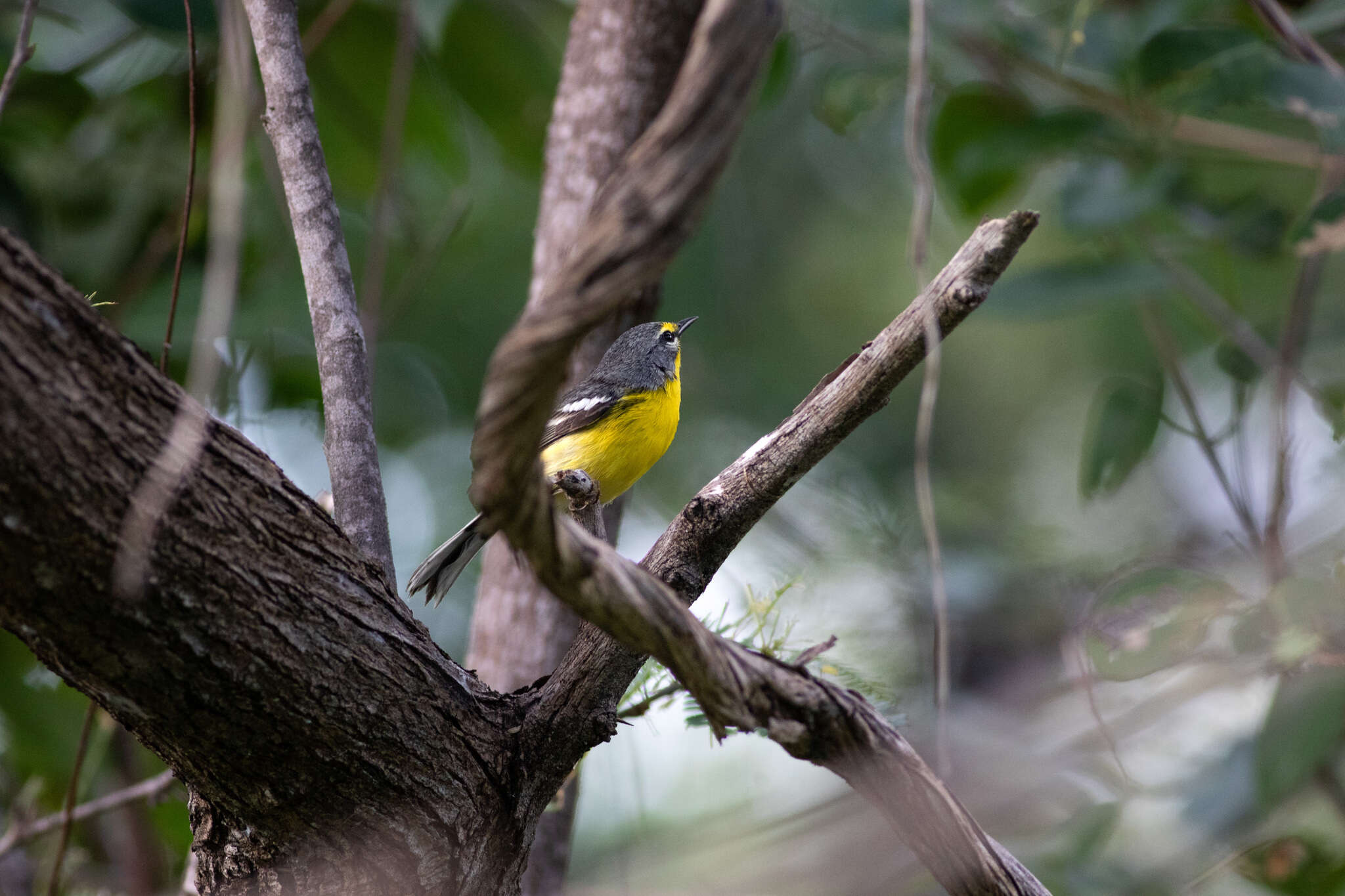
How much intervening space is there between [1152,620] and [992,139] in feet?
5.72

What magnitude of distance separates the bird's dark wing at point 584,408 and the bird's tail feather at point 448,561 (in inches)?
34.6

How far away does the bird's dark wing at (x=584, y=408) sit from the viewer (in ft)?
13.5

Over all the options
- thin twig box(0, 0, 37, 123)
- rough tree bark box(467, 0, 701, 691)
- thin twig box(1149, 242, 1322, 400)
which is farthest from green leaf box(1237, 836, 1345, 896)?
thin twig box(0, 0, 37, 123)

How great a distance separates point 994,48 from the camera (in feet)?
12.6

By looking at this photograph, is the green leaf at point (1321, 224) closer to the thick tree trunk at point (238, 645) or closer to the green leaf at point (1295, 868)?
the green leaf at point (1295, 868)

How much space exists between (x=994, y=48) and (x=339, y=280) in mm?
2931

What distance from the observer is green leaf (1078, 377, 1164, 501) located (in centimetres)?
350

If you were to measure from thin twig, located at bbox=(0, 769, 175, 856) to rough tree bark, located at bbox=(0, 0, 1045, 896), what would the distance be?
1.24 meters

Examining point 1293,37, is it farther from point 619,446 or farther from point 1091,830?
point 619,446

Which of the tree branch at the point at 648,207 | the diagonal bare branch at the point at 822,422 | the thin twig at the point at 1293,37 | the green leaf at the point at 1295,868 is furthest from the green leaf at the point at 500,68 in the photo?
the green leaf at the point at 1295,868

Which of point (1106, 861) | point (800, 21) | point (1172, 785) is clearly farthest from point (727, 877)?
point (800, 21)

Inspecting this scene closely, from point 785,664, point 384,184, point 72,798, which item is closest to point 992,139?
point 384,184

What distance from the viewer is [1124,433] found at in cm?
351

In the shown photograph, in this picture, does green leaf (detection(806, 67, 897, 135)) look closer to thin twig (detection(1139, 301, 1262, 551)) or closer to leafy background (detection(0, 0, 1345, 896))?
leafy background (detection(0, 0, 1345, 896))
